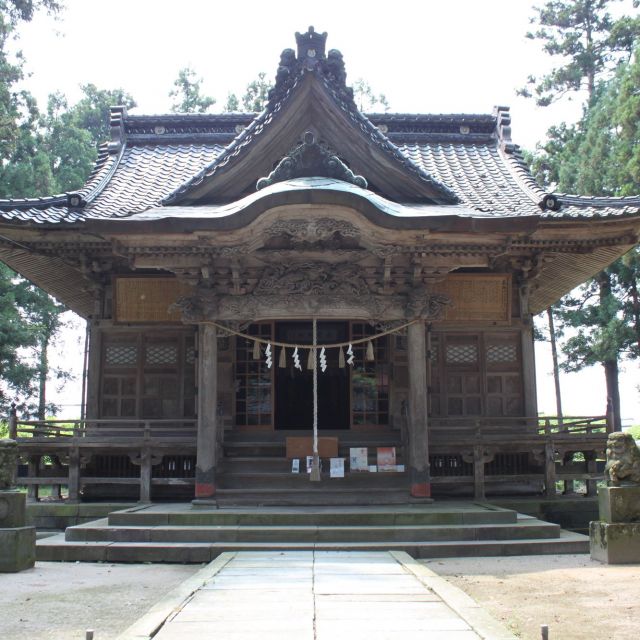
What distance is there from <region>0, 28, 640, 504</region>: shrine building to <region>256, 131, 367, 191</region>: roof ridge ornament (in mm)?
27

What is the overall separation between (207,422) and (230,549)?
288 centimetres

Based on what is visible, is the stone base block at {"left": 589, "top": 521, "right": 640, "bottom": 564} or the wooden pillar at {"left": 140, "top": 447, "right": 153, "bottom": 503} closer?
the stone base block at {"left": 589, "top": 521, "right": 640, "bottom": 564}

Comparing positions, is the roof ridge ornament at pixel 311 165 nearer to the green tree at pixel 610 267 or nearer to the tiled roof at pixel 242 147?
the tiled roof at pixel 242 147

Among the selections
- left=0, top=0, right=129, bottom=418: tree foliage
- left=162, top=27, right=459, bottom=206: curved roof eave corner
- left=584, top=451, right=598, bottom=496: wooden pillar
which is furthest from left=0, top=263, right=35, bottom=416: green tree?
left=584, top=451, right=598, bottom=496: wooden pillar

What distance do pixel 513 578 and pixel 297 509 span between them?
13.6ft

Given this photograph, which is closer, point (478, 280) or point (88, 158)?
point (478, 280)

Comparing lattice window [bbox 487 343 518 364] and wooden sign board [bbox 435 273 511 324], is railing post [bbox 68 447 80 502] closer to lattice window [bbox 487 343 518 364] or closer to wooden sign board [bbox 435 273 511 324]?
wooden sign board [bbox 435 273 511 324]

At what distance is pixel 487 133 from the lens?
1881 centimetres

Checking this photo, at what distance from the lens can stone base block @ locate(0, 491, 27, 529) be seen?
8.79 metres

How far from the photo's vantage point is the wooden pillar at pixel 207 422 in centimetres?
1227

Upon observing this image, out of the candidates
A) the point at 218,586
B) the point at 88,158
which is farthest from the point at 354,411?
the point at 88,158

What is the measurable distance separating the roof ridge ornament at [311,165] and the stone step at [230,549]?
5.98m

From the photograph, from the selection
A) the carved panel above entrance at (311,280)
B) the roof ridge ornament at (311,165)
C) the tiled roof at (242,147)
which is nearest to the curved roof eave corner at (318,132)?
the tiled roof at (242,147)

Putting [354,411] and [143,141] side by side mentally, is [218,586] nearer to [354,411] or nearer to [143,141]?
[354,411]
